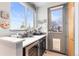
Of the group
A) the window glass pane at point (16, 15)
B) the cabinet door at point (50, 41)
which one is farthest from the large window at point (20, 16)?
the cabinet door at point (50, 41)

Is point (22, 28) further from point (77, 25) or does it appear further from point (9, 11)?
point (77, 25)

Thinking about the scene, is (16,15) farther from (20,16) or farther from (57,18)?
(57,18)

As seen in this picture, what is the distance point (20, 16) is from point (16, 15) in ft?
0.45

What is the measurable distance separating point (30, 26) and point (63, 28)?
67 centimetres

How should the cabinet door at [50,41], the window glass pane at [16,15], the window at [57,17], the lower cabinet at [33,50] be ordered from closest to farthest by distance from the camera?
1. the lower cabinet at [33,50]
2. the window glass pane at [16,15]
3. the window at [57,17]
4. the cabinet door at [50,41]

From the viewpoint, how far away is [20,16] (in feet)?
5.52

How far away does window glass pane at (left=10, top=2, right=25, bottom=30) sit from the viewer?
4.70ft

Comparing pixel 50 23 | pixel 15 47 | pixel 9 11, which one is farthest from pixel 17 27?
pixel 15 47

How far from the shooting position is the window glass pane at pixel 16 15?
4.70 ft

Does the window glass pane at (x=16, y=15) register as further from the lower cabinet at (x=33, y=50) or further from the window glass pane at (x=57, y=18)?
the window glass pane at (x=57, y=18)

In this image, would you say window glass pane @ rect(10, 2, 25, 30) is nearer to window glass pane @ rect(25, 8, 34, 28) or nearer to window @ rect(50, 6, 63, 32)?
window glass pane @ rect(25, 8, 34, 28)

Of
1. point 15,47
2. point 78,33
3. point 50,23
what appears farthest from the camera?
point 50,23

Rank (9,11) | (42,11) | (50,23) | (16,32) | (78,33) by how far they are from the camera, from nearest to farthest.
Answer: (78,33), (9,11), (16,32), (42,11), (50,23)

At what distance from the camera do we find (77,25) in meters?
0.51
